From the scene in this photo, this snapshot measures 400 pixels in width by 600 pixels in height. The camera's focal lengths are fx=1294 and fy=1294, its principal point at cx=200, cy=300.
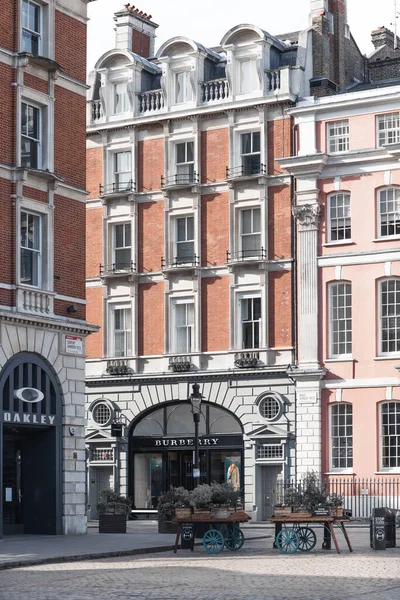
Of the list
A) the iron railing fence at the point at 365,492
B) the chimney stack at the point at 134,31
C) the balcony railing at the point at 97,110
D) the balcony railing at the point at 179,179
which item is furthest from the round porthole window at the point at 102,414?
the chimney stack at the point at 134,31

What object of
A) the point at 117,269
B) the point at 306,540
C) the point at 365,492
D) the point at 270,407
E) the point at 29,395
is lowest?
the point at 306,540

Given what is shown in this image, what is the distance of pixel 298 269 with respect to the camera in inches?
1935

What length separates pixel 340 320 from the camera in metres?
48.6

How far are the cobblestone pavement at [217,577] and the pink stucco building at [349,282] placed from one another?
738 inches

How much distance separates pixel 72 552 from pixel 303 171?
79.4 feet

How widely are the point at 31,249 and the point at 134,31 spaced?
77.4 ft

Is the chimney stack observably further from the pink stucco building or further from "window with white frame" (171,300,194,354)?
"window with white frame" (171,300,194,354)

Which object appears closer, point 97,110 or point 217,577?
point 217,577

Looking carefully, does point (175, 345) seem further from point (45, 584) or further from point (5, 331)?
point (45, 584)

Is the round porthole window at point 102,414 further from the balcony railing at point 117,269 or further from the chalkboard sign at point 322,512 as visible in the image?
the chalkboard sign at point 322,512

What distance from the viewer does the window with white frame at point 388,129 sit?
158 feet

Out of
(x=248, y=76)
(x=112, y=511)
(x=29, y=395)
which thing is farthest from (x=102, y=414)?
(x=29, y=395)

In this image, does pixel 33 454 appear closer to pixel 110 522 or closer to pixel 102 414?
pixel 110 522

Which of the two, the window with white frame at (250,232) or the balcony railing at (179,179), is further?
the balcony railing at (179,179)
